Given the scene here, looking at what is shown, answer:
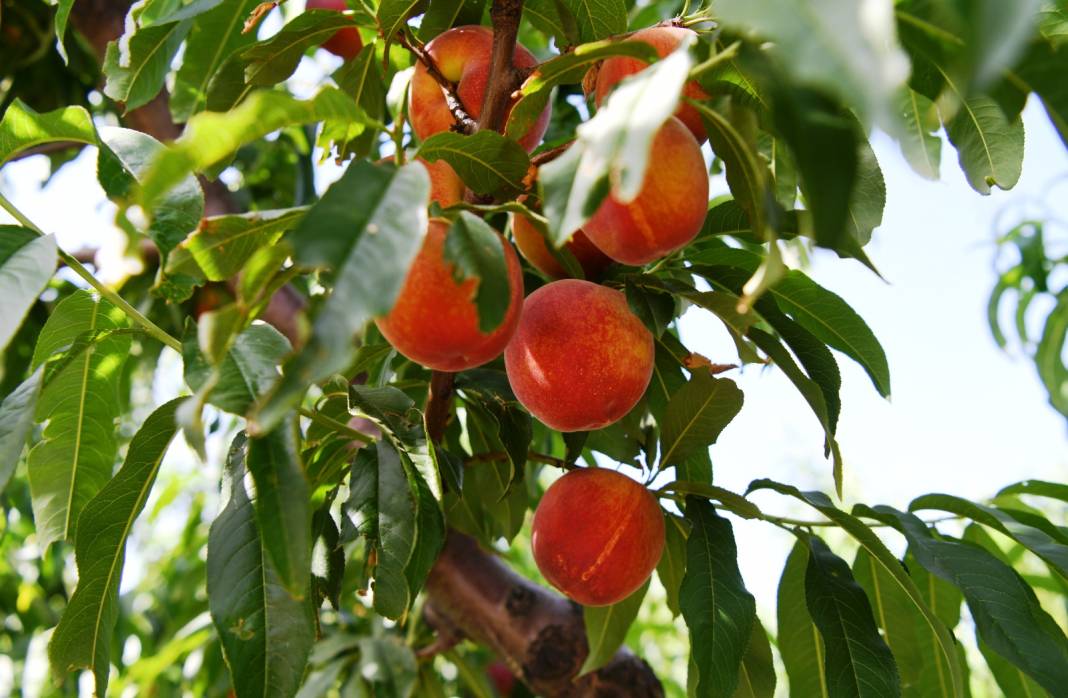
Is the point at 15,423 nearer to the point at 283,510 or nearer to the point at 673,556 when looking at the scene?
the point at 283,510

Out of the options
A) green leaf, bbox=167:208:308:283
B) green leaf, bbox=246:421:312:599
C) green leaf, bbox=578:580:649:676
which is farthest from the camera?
green leaf, bbox=578:580:649:676

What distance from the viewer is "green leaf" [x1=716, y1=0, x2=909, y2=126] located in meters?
0.35

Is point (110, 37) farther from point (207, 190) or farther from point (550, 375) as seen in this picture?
point (550, 375)

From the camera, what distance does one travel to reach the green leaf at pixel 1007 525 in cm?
96

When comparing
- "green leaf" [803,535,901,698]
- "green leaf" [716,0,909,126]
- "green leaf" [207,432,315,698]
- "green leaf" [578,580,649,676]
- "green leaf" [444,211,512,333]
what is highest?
"green leaf" [716,0,909,126]

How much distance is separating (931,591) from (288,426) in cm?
85

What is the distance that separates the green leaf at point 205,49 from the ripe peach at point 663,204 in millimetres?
650

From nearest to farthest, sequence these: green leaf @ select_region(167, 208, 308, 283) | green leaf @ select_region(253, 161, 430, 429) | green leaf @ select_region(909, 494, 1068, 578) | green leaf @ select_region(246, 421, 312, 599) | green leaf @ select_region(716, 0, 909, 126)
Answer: green leaf @ select_region(716, 0, 909, 126)
green leaf @ select_region(253, 161, 430, 429)
green leaf @ select_region(246, 421, 312, 599)
green leaf @ select_region(167, 208, 308, 283)
green leaf @ select_region(909, 494, 1068, 578)

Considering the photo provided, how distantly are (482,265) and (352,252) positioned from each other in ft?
0.43

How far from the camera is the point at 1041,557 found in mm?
969

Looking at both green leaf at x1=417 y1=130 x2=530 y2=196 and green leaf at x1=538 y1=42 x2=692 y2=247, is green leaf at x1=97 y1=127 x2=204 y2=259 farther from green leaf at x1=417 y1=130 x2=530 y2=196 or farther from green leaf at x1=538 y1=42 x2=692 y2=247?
green leaf at x1=538 y1=42 x2=692 y2=247

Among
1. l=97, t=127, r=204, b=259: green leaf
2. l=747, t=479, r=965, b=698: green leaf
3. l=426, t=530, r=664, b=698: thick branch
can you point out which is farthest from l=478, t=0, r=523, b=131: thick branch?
l=426, t=530, r=664, b=698: thick branch

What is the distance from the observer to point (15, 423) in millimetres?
725

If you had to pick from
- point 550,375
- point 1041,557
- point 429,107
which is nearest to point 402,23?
point 429,107
